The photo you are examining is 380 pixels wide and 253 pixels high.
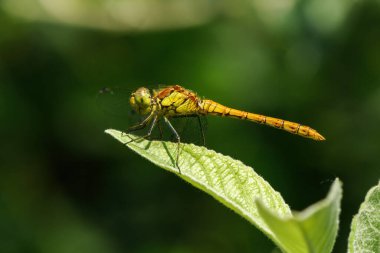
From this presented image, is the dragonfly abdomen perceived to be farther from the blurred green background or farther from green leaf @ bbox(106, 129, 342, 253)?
green leaf @ bbox(106, 129, 342, 253)

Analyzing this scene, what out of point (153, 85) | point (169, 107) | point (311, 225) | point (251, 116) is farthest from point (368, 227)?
point (153, 85)

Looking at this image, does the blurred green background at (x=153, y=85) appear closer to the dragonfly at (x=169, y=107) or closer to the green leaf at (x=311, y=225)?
the dragonfly at (x=169, y=107)

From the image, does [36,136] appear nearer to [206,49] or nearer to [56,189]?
[56,189]

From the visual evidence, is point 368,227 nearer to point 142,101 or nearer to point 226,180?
point 226,180

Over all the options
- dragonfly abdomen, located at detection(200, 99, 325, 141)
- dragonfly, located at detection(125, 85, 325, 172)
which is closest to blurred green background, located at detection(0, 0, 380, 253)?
dragonfly abdomen, located at detection(200, 99, 325, 141)

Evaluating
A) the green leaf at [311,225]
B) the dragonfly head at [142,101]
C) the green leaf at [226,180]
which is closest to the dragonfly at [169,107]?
the dragonfly head at [142,101]

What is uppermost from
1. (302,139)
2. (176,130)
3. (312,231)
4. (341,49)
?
(341,49)

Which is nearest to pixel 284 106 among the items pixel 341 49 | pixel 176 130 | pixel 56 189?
pixel 341 49
